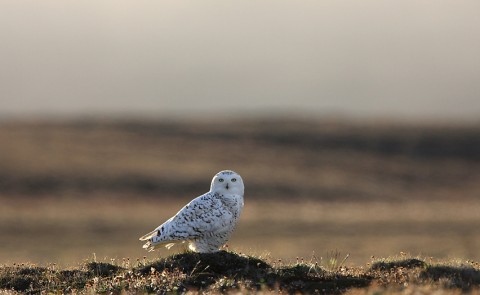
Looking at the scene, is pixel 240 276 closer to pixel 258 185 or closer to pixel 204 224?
pixel 204 224

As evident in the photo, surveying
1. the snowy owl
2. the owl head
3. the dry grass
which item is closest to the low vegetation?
the snowy owl

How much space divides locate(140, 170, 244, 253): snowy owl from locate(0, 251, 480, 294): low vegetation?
1.12ft

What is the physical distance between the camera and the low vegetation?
11.7m

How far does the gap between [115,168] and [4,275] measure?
48370mm

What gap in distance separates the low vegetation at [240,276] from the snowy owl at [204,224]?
1.12 ft

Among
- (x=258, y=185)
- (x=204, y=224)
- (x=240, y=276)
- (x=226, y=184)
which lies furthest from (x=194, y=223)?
(x=258, y=185)

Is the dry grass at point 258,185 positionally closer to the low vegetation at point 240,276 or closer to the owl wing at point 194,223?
the owl wing at point 194,223

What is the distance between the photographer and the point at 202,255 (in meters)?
13.4

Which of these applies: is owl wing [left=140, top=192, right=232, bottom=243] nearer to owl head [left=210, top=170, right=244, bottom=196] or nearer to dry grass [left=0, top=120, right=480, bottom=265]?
owl head [left=210, top=170, right=244, bottom=196]

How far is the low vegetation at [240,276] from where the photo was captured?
1167 cm

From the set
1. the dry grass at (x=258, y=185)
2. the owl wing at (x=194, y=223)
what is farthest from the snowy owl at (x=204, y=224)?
the dry grass at (x=258, y=185)

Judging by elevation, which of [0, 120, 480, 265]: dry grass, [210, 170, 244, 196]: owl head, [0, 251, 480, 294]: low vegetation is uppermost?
[0, 120, 480, 265]: dry grass

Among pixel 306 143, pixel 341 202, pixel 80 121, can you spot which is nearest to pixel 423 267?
pixel 341 202

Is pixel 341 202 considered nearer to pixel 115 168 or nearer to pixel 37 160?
pixel 115 168
